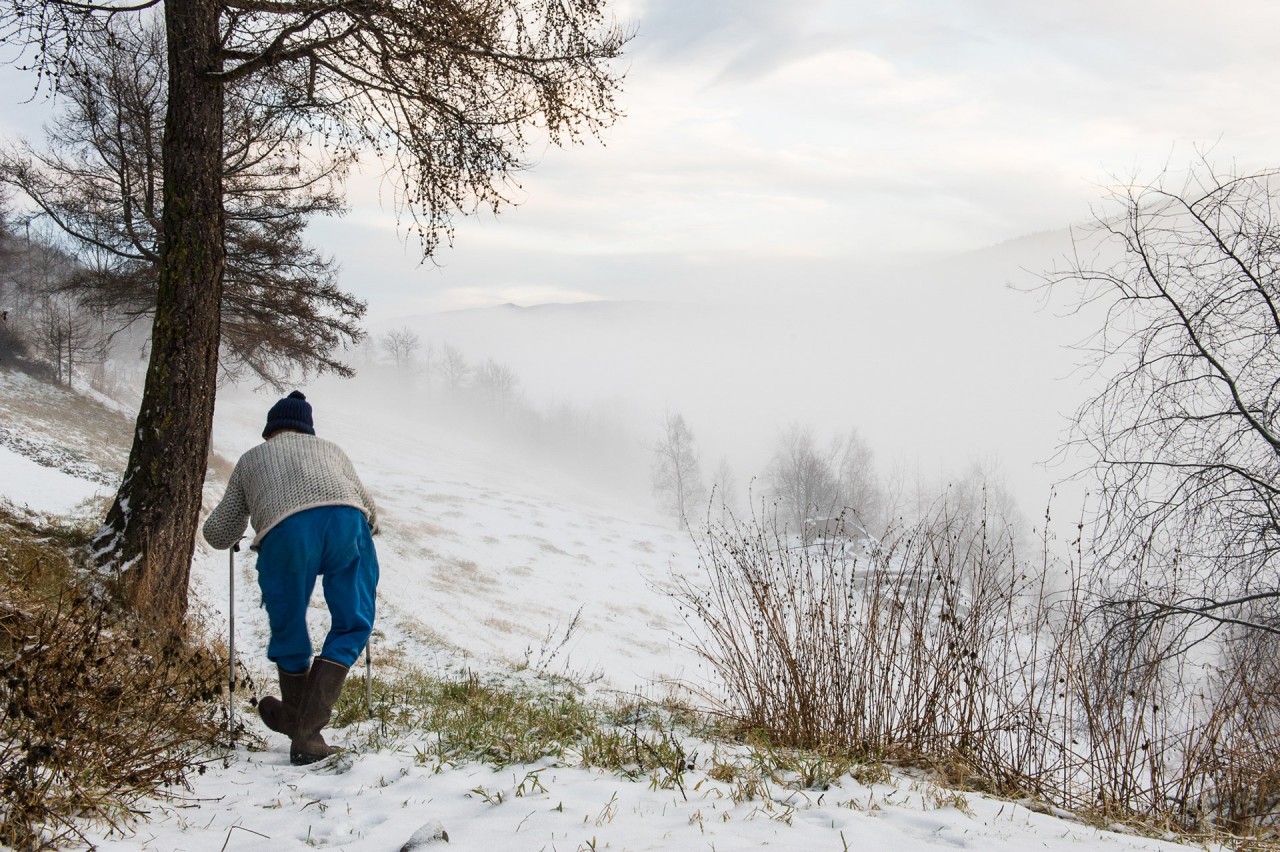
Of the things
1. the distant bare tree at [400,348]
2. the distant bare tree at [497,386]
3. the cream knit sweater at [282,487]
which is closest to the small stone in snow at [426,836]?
the cream knit sweater at [282,487]

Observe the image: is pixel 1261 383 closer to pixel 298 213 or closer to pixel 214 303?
pixel 214 303

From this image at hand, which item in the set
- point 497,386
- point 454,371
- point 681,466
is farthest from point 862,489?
point 454,371

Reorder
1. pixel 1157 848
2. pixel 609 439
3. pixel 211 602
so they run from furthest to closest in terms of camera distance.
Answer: pixel 609 439 < pixel 211 602 < pixel 1157 848

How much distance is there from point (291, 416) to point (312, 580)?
96 cm

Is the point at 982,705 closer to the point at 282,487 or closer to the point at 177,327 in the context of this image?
the point at 282,487

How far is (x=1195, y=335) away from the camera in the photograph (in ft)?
18.9

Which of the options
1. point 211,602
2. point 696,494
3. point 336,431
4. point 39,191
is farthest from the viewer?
point 696,494

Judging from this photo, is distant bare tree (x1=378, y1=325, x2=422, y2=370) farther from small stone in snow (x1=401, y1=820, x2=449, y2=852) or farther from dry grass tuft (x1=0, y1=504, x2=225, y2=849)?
small stone in snow (x1=401, y1=820, x2=449, y2=852)

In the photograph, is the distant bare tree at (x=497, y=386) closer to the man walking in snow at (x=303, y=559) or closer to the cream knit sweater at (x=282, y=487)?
the cream knit sweater at (x=282, y=487)

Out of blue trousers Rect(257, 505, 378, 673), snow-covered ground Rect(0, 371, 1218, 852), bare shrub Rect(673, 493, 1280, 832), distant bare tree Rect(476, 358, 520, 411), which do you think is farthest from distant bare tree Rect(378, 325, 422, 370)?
bare shrub Rect(673, 493, 1280, 832)

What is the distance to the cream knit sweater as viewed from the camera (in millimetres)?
3932

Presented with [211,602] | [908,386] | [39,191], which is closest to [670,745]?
[211,602]

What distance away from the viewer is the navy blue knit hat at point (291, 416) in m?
4.26

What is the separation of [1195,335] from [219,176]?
25.5 feet
